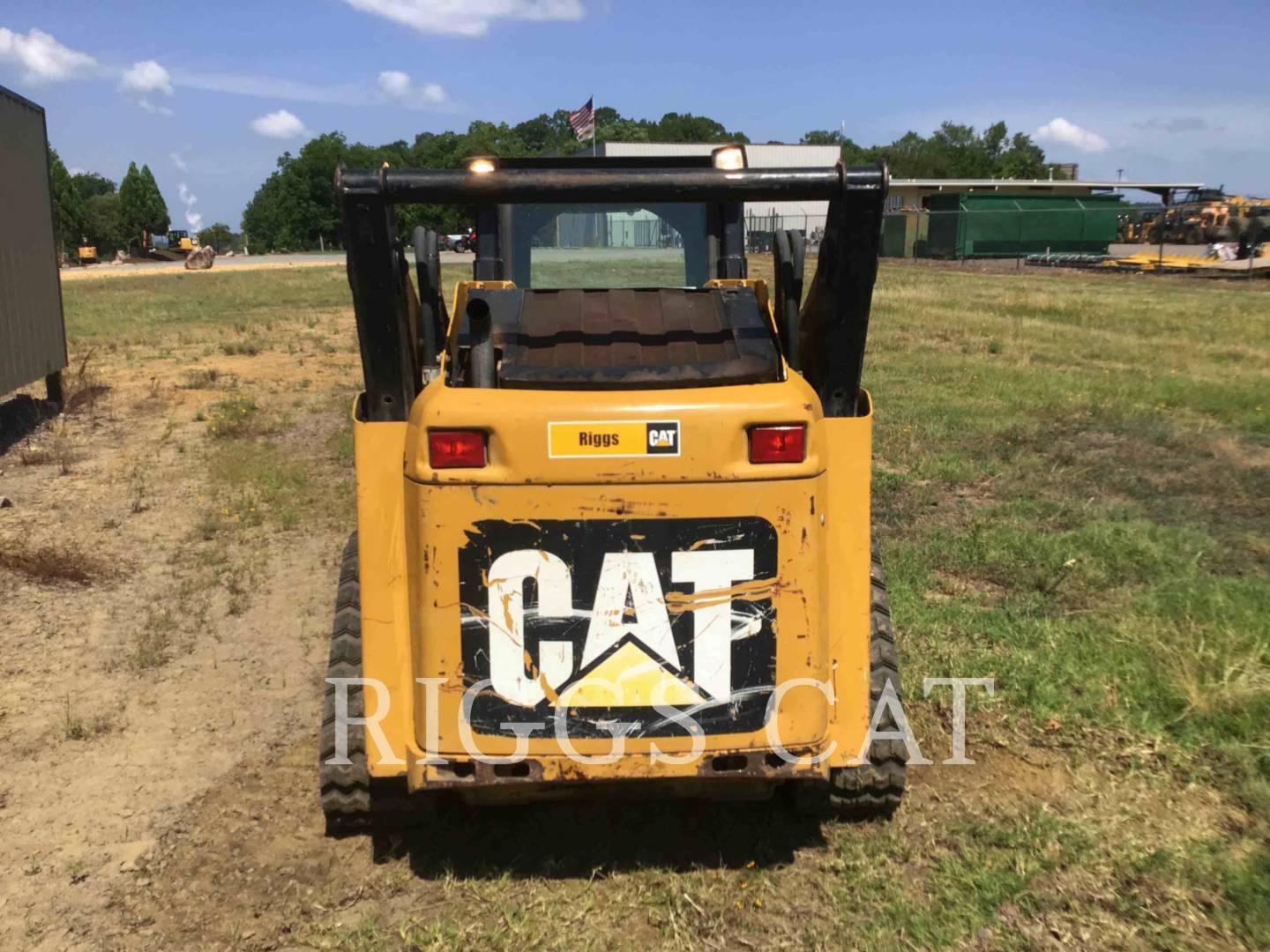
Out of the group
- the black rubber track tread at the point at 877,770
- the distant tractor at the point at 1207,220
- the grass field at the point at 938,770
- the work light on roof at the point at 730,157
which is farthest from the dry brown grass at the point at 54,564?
the distant tractor at the point at 1207,220

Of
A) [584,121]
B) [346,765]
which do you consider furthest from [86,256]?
[346,765]

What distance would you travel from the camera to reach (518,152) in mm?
79250

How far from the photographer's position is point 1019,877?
318cm

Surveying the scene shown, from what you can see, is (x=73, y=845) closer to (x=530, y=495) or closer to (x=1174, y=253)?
(x=530, y=495)

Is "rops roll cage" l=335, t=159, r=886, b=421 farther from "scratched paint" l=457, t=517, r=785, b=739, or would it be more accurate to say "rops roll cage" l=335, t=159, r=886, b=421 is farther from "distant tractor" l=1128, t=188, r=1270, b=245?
"distant tractor" l=1128, t=188, r=1270, b=245

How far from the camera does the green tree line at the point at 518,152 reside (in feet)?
299

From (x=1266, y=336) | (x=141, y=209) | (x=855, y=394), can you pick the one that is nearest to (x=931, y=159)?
(x=141, y=209)

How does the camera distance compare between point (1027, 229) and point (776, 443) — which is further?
point (1027, 229)

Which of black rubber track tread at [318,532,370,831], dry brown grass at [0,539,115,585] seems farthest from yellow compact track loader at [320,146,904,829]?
dry brown grass at [0,539,115,585]

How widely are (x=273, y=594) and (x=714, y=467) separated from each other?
150 inches

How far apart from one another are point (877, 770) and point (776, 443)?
116 cm

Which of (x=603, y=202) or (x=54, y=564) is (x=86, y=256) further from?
(x=603, y=202)

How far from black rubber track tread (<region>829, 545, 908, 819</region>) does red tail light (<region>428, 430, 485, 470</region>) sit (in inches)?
50.4

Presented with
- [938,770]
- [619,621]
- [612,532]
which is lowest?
[938,770]
